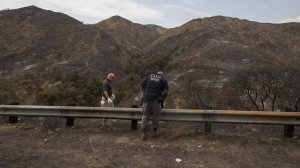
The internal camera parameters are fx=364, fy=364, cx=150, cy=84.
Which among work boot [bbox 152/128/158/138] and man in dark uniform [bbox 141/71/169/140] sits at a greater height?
man in dark uniform [bbox 141/71/169/140]

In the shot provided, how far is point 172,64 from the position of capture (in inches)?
1154

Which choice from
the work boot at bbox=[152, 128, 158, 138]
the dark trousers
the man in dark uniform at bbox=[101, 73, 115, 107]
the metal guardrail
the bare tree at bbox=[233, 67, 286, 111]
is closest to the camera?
the metal guardrail

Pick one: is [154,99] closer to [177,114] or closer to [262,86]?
[177,114]

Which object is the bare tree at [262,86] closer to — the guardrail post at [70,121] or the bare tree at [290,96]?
the bare tree at [290,96]

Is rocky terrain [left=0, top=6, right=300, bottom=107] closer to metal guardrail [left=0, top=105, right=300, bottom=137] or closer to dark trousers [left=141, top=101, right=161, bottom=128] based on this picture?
metal guardrail [left=0, top=105, right=300, bottom=137]

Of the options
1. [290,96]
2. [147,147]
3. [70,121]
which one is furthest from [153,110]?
[290,96]

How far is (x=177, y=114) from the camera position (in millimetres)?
7719

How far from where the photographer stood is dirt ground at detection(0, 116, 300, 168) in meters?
5.82

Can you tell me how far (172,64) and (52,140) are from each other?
2248cm

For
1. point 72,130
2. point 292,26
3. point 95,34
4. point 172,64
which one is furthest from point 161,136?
point 292,26

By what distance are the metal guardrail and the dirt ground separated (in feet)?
0.95

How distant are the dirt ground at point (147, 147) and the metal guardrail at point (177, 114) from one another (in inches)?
11.4

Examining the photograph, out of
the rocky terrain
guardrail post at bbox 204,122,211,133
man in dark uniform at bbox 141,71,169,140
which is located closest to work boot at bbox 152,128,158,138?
man in dark uniform at bbox 141,71,169,140

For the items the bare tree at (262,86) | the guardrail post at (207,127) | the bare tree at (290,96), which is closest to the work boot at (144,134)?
the guardrail post at (207,127)
